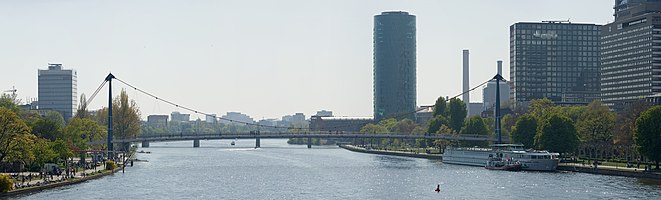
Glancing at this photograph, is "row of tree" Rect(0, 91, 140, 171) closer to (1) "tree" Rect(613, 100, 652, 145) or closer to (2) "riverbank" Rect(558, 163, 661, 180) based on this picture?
(2) "riverbank" Rect(558, 163, 661, 180)

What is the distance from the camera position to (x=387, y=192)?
98812 mm

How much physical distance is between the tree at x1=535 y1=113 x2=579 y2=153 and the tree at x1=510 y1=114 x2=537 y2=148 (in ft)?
32.2

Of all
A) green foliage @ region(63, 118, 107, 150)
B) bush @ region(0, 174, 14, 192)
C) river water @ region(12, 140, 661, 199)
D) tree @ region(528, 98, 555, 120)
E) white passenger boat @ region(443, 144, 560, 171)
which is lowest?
river water @ region(12, 140, 661, 199)

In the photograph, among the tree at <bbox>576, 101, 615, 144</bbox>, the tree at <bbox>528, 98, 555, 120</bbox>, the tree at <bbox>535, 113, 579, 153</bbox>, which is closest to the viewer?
the tree at <bbox>535, 113, 579, 153</bbox>

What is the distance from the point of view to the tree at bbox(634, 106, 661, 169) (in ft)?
370

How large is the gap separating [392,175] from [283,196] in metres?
35.3

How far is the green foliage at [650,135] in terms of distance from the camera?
113m

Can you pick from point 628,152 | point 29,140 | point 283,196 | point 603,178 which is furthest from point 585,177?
point 29,140

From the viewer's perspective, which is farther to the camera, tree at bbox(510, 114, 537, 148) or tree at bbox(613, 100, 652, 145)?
tree at bbox(510, 114, 537, 148)

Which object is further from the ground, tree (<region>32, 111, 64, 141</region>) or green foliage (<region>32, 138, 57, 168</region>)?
tree (<region>32, 111, 64, 141</region>)

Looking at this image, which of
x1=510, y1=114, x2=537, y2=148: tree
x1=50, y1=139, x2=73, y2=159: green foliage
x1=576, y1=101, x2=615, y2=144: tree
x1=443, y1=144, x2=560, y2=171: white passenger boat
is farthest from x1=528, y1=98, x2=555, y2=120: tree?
x1=50, y1=139, x2=73, y2=159: green foliage

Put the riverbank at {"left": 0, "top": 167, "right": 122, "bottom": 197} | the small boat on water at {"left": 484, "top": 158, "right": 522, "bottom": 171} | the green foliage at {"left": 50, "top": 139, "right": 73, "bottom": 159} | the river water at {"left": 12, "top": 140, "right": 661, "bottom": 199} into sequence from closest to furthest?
the riverbank at {"left": 0, "top": 167, "right": 122, "bottom": 197}
the river water at {"left": 12, "top": 140, "right": 661, "bottom": 199}
the green foliage at {"left": 50, "top": 139, "right": 73, "bottom": 159}
the small boat on water at {"left": 484, "top": 158, "right": 522, "bottom": 171}

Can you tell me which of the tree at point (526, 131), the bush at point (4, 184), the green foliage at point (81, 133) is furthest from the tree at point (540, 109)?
the bush at point (4, 184)

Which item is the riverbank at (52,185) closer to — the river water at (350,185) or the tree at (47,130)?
the river water at (350,185)
